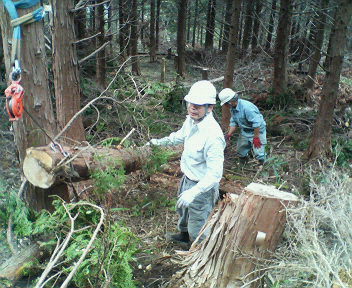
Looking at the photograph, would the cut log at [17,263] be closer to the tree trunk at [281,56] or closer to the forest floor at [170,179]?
the forest floor at [170,179]

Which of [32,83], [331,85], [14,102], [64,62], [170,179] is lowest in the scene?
[170,179]

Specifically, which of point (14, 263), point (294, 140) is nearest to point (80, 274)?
point (14, 263)

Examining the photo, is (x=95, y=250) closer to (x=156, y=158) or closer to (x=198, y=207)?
(x=198, y=207)

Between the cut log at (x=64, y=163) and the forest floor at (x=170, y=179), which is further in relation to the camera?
the forest floor at (x=170, y=179)

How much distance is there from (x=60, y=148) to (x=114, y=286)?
131cm

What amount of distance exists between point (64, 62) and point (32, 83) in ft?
7.54

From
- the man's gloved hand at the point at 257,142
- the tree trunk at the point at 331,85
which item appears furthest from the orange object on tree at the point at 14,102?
the tree trunk at the point at 331,85

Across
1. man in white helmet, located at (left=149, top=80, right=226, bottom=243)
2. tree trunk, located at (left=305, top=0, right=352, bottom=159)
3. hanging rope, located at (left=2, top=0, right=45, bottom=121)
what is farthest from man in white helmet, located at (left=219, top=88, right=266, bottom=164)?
hanging rope, located at (left=2, top=0, right=45, bottom=121)

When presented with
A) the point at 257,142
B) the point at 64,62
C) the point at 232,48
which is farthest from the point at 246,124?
the point at 64,62

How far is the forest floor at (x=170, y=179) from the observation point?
13.1 ft

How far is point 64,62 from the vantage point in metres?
5.54

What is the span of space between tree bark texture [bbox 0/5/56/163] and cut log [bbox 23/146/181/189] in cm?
19

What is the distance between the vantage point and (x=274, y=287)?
274 centimetres

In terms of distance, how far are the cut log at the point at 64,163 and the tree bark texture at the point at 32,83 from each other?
19cm
